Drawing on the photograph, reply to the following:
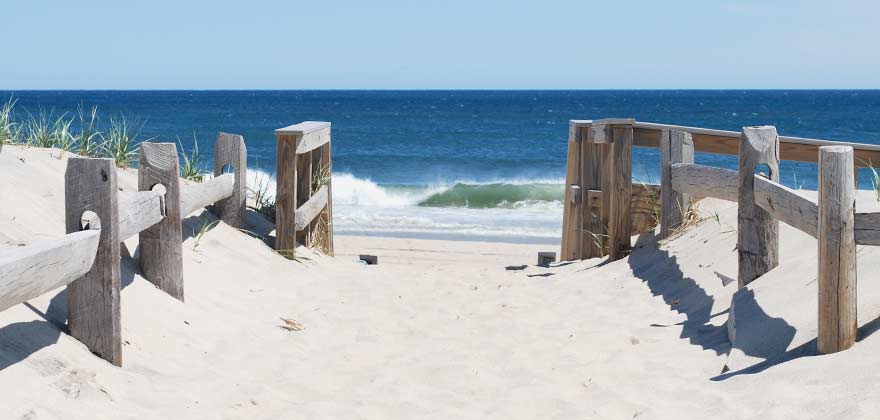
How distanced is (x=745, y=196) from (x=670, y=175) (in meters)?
1.89

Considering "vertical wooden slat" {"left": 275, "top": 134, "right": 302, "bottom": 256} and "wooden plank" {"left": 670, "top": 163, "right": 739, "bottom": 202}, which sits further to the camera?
"vertical wooden slat" {"left": 275, "top": 134, "right": 302, "bottom": 256}

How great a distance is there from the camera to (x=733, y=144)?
7965 millimetres

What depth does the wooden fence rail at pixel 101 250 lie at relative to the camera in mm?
3754

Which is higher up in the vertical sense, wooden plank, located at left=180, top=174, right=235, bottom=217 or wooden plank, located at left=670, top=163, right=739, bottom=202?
wooden plank, located at left=670, top=163, right=739, bottom=202

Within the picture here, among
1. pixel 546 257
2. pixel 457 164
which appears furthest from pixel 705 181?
pixel 457 164

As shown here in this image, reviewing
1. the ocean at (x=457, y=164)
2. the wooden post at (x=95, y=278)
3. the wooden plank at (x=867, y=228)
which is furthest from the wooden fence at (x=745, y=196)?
the wooden post at (x=95, y=278)

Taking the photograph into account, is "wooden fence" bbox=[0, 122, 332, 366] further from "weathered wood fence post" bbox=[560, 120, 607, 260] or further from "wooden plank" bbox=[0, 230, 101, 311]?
"weathered wood fence post" bbox=[560, 120, 607, 260]

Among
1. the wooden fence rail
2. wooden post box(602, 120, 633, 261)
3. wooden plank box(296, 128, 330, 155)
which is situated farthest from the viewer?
wooden plank box(296, 128, 330, 155)

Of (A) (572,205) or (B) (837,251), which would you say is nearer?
(B) (837,251)

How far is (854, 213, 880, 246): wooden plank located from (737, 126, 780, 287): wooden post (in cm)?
146

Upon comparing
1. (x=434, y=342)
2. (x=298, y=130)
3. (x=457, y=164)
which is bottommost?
(x=434, y=342)

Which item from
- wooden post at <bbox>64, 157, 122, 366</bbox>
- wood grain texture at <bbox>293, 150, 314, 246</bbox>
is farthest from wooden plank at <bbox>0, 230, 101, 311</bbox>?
wood grain texture at <bbox>293, 150, 314, 246</bbox>

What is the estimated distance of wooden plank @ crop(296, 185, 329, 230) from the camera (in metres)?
8.40

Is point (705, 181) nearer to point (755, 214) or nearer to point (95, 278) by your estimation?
point (755, 214)
